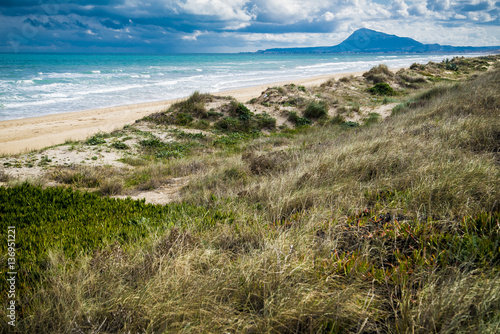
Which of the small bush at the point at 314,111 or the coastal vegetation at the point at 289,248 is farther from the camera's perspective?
the small bush at the point at 314,111

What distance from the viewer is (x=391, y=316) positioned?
2.07 m

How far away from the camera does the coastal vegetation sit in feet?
6.60

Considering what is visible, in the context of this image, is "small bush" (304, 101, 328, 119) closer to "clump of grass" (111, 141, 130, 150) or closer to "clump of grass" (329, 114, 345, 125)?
"clump of grass" (329, 114, 345, 125)

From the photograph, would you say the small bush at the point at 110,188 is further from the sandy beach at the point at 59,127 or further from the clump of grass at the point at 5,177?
the sandy beach at the point at 59,127

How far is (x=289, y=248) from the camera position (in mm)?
2762

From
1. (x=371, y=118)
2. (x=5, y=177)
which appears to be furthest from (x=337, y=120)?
(x=5, y=177)

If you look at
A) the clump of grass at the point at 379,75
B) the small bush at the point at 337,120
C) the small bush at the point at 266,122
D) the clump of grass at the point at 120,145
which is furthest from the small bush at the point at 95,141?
the clump of grass at the point at 379,75

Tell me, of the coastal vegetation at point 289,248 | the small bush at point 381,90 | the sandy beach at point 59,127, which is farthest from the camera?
the small bush at point 381,90

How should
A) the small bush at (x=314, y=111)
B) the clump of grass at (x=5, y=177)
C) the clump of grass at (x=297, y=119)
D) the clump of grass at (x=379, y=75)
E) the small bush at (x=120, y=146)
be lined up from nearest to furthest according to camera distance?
the clump of grass at (x=5, y=177) → the small bush at (x=120, y=146) → the clump of grass at (x=297, y=119) → the small bush at (x=314, y=111) → the clump of grass at (x=379, y=75)

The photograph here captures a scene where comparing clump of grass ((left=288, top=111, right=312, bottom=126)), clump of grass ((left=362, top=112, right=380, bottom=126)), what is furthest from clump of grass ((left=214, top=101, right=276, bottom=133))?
clump of grass ((left=362, top=112, right=380, bottom=126))

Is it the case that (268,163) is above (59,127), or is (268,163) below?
below

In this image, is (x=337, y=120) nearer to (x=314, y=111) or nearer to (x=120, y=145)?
(x=314, y=111)

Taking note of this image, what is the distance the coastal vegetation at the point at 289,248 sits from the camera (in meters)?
2.01

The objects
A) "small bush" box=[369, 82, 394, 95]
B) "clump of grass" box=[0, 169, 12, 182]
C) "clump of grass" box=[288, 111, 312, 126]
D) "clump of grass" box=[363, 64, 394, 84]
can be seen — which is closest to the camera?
"clump of grass" box=[0, 169, 12, 182]
